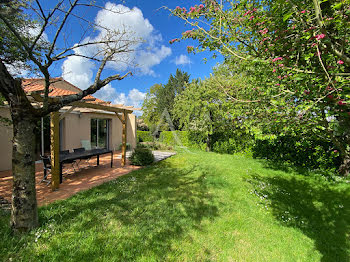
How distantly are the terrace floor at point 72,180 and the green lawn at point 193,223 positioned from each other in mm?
519

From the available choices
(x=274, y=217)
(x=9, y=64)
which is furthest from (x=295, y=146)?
(x=9, y=64)

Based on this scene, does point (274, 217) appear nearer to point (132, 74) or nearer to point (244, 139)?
point (132, 74)

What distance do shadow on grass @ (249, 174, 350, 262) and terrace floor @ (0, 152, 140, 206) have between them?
5477mm

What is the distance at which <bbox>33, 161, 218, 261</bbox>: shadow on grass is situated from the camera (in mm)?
2646

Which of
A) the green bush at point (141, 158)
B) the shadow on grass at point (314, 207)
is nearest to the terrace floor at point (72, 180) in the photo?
the green bush at point (141, 158)

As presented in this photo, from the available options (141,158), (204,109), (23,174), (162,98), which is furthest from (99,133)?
(162,98)

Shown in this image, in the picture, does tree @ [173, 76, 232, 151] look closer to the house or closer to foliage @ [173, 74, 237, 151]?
foliage @ [173, 74, 237, 151]

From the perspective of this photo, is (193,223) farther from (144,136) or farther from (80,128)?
(144,136)

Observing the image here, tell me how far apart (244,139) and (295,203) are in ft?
18.1

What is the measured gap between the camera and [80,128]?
10.5m

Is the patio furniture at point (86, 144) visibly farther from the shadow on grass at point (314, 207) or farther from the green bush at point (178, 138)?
the shadow on grass at point (314, 207)

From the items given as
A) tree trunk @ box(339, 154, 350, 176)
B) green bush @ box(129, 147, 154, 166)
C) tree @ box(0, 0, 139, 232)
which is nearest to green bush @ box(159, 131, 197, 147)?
green bush @ box(129, 147, 154, 166)

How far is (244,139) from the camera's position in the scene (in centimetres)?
1032

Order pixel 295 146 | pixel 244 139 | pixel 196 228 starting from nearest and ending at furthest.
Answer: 1. pixel 196 228
2. pixel 295 146
3. pixel 244 139
